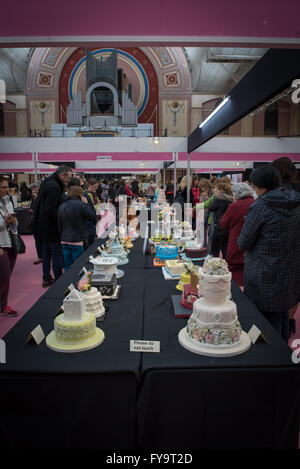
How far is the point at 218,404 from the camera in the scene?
1.20 metres

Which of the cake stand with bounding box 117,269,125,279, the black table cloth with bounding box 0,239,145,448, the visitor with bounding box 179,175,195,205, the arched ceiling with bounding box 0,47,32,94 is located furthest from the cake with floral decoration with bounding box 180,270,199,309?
the arched ceiling with bounding box 0,47,32,94

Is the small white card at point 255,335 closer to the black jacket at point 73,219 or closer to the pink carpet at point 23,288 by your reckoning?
the pink carpet at point 23,288

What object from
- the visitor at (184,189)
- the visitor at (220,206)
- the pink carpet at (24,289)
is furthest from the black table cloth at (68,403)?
the visitor at (184,189)

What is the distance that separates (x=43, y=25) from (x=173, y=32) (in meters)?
0.54

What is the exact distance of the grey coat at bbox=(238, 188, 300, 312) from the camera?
5.72ft

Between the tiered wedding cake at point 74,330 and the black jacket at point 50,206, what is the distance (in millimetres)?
2459

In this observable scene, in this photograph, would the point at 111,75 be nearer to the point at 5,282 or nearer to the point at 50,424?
the point at 5,282

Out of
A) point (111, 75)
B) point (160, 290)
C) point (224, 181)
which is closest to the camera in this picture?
point (160, 290)

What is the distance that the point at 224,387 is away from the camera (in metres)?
1.19

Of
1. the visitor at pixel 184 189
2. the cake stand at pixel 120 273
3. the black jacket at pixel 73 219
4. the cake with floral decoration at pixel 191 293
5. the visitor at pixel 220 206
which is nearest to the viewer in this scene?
the cake with floral decoration at pixel 191 293

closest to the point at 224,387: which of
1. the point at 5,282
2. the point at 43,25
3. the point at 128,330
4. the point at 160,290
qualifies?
the point at 128,330

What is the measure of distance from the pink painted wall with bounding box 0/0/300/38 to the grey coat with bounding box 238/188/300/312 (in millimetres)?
787

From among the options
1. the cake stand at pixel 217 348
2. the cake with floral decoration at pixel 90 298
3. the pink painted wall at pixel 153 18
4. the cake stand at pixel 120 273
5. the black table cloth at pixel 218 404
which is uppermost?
the pink painted wall at pixel 153 18

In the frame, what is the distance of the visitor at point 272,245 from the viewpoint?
68.7 inches
